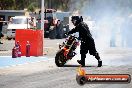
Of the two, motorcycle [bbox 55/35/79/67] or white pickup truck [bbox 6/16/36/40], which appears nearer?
motorcycle [bbox 55/35/79/67]

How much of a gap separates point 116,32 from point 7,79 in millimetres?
24831

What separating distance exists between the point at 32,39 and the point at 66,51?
602 cm

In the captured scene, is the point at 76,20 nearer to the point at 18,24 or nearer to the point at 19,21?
the point at 18,24

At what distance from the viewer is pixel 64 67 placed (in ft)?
59.0

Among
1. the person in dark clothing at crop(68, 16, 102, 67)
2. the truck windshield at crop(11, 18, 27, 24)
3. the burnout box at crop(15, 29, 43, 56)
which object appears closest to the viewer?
the person in dark clothing at crop(68, 16, 102, 67)

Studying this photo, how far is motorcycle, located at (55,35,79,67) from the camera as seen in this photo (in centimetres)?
1820

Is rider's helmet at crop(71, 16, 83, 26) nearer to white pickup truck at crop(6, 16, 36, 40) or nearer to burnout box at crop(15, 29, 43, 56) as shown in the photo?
burnout box at crop(15, 29, 43, 56)

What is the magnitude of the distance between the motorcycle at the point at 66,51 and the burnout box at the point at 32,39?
18.3 feet

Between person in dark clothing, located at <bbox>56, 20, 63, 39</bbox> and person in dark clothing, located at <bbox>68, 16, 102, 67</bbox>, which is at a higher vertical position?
person in dark clothing, located at <bbox>68, 16, 102, 67</bbox>

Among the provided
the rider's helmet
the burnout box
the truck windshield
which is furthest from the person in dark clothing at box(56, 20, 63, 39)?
the rider's helmet

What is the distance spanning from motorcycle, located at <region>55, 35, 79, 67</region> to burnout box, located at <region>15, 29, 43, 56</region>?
18.3 ft

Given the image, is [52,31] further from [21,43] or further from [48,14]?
[21,43]

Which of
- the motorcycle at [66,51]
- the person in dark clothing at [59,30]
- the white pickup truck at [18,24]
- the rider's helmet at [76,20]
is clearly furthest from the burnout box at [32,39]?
the person in dark clothing at [59,30]

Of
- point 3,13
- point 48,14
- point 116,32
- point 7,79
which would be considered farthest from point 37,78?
point 3,13
